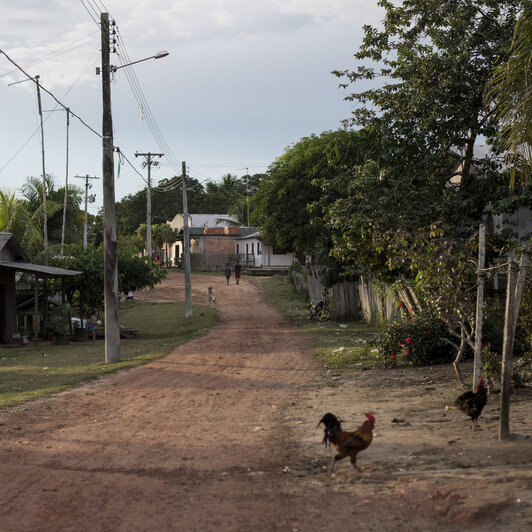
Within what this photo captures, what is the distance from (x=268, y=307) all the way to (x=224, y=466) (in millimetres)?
28198

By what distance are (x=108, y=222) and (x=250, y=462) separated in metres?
11.8

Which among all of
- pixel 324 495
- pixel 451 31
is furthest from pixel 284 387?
pixel 451 31

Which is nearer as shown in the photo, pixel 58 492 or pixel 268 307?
pixel 58 492

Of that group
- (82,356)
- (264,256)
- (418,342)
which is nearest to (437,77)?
(418,342)

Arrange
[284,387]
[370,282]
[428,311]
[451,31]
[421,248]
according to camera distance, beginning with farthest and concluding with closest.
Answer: [370,282] → [451,31] → [428,311] → [284,387] → [421,248]

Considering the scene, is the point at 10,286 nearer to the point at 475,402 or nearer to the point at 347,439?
the point at 475,402

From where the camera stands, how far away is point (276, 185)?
3203 cm

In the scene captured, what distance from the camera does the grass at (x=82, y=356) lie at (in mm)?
14008

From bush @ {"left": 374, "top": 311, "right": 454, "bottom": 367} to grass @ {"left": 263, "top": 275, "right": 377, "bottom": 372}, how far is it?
0.75 meters

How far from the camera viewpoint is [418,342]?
14.8m

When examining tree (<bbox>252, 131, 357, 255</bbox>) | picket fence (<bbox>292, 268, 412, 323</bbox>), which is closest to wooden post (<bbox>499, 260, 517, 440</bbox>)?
picket fence (<bbox>292, 268, 412, 323</bbox>)

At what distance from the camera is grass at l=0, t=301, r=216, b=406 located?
14.0 metres

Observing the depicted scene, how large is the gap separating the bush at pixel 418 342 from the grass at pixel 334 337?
2.46 feet

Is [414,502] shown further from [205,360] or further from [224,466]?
[205,360]
